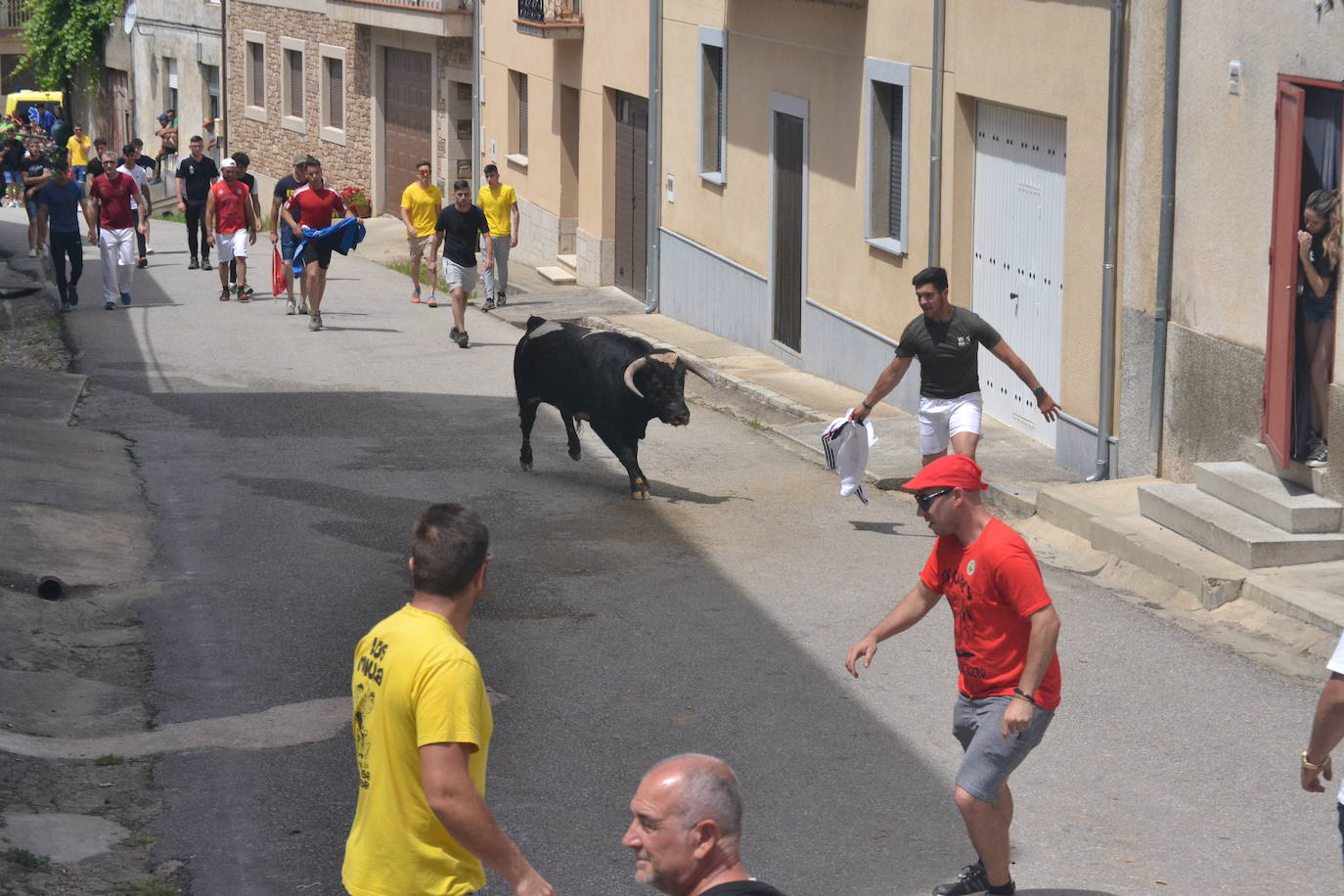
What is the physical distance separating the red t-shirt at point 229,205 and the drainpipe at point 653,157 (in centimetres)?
494

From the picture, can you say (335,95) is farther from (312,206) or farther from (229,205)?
(312,206)

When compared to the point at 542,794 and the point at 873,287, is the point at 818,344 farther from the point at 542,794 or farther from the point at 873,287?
the point at 542,794

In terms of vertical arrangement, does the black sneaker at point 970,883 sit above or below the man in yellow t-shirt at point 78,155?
below

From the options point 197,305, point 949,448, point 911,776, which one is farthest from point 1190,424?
point 197,305

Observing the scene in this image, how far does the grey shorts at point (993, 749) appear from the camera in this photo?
19.3 ft

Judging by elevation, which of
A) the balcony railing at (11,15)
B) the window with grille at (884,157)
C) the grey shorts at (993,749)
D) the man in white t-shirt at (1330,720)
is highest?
the balcony railing at (11,15)

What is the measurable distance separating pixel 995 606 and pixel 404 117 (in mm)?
29735

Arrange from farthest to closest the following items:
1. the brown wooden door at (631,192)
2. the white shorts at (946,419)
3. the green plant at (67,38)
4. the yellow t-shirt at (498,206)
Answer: the green plant at (67,38), the brown wooden door at (631,192), the yellow t-shirt at (498,206), the white shorts at (946,419)

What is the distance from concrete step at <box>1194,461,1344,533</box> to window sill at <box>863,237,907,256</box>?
5.12m

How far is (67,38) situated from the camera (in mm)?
48312

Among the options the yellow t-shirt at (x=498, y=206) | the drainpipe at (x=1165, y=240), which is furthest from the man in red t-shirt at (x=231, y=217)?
the drainpipe at (x=1165, y=240)

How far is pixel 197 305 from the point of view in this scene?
22.5 metres

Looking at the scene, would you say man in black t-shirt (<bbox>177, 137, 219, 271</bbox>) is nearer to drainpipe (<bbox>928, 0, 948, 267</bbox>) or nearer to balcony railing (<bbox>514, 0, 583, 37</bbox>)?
balcony railing (<bbox>514, 0, 583, 37</bbox>)

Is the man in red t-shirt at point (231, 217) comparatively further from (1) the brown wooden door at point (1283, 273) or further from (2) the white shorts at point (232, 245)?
(1) the brown wooden door at point (1283, 273)
